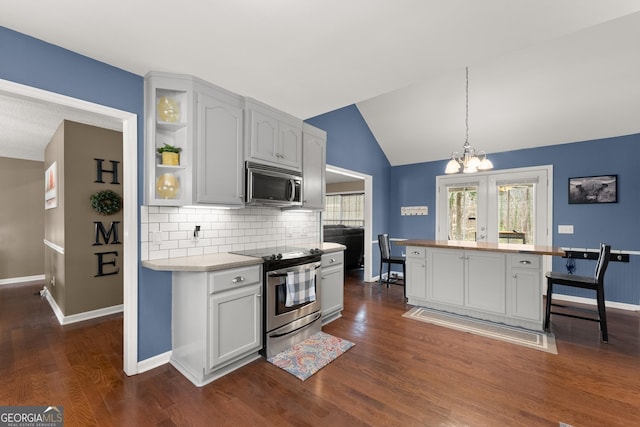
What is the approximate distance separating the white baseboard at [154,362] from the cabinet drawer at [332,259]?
1.80 m

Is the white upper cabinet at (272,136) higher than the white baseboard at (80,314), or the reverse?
the white upper cabinet at (272,136)

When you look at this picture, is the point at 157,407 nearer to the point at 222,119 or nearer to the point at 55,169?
the point at 222,119

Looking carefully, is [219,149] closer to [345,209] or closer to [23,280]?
[23,280]

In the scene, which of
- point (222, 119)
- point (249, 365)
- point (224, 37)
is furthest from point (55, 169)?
point (249, 365)

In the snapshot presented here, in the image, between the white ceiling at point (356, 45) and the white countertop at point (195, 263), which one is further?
the white countertop at point (195, 263)

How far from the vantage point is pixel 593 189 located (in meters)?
4.20

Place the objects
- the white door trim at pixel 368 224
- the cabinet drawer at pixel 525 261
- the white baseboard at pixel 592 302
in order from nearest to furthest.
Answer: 1. the cabinet drawer at pixel 525 261
2. the white baseboard at pixel 592 302
3. the white door trim at pixel 368 224

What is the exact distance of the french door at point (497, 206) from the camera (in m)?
4.64

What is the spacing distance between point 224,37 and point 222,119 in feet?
2.46

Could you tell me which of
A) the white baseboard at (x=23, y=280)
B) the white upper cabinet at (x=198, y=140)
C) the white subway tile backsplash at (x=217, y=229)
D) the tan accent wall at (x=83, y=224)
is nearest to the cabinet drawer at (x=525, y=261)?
the white subway tile backsplash at (x=217, y=229)

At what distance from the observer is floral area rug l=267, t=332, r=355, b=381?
2387 mm

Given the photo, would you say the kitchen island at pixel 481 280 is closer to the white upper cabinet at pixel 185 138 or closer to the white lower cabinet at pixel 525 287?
the white lower cabinet at pixel 525 287

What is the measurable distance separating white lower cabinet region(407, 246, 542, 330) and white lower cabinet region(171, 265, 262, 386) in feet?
8.10

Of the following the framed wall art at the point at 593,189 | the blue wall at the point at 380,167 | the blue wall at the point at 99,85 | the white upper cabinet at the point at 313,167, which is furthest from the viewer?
the framed wall art at the point at 593,189
